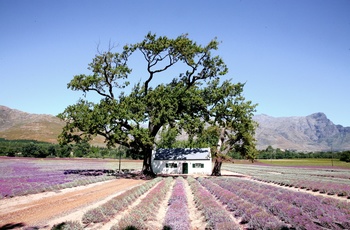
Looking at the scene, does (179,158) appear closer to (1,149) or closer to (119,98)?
(119,98)

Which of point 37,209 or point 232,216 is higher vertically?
point 232,216

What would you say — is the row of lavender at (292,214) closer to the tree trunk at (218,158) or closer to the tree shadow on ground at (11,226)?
the tree shadow on ground at (11,226)

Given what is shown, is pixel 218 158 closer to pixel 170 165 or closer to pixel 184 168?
pixel 184 168

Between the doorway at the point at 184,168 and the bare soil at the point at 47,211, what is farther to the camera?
the doorway at the point at 184,168

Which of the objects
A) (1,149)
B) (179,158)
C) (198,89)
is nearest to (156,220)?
(198,89)

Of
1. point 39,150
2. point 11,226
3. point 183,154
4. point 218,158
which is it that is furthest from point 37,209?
point 39,150

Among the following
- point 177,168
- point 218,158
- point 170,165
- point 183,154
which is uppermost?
point 183,154

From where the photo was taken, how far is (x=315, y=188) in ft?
86.3

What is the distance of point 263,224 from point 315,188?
1851 centimetres

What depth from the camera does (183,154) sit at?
55.8m

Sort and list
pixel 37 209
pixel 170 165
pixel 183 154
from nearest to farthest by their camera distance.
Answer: pixel 37 209 < pixel 170 165 < pixel 183 154

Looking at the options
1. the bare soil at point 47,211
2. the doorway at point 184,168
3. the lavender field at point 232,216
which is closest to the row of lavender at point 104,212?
the lavender field at point 232,216

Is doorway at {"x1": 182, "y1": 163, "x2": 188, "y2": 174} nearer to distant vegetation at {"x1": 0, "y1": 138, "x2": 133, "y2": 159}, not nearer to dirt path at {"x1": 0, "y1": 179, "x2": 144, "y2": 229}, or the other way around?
dirt path at {"x1": 0, "y1": 179, "x2": 144, "y2": 229}

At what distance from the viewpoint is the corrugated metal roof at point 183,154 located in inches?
2147
